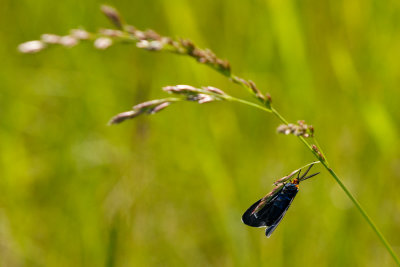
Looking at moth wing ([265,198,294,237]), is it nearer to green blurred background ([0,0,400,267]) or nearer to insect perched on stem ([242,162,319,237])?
insect perched on stem ([242,162,319,237])

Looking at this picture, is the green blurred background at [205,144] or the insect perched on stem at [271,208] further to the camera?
the green blurred background at [205,144]

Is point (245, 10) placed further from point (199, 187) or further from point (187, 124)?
point (199, 187)

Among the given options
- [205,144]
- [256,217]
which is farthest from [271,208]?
[205,144]

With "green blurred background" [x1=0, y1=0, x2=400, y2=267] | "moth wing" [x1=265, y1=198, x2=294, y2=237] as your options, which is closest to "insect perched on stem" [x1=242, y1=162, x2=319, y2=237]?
"moth wing" [x1=265, y1=198, x2=294, y2=237]

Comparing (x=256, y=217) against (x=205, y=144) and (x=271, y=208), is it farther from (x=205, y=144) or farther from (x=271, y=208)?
(x=205, y=144)

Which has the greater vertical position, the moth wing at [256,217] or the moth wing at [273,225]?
the moth wing at [256,217]

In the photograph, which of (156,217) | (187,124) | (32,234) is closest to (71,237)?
(32,234)

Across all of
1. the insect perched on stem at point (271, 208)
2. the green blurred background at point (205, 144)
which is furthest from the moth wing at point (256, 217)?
the green blurred background at point (205, 144)

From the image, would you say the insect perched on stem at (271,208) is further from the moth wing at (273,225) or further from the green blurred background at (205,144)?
the green blurred background at (205,144)
